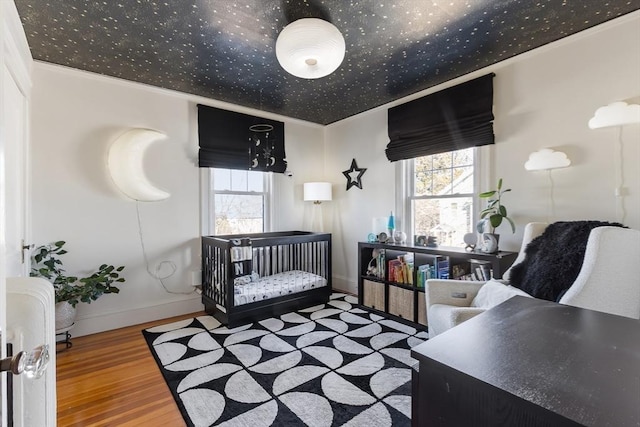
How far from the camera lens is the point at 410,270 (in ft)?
9.78

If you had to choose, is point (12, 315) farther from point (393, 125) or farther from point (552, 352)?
point (393, 125)

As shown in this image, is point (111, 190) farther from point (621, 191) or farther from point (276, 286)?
point (621, 191)

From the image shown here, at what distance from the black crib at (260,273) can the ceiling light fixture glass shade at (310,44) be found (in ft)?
5.64

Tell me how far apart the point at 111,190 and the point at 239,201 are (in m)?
1.32

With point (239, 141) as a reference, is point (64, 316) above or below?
below

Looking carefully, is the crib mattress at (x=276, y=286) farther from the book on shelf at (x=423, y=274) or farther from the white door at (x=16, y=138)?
the white door at (x=16, y=138)

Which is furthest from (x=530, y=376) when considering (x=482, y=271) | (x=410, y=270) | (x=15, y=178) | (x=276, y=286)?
(x=15, y=178)

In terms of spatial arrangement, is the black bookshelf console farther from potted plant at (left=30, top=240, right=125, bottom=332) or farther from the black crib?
potted plant at (left=30, top=240, right=125, bottom=332)

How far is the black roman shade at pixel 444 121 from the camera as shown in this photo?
2.70 meters

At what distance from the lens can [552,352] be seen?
825 millimetres

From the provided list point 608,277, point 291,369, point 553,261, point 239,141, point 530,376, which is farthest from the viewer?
point 239,141

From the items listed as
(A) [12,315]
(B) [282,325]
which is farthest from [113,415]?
(B) [282,325]

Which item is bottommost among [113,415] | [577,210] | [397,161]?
[113,415]

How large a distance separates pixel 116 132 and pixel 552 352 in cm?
354
